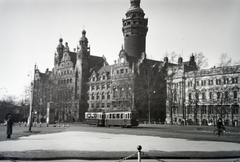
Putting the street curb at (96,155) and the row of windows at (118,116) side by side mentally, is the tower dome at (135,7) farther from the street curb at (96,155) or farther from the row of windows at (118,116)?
the street curb at (96,155)

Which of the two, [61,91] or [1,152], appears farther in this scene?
[61,91]

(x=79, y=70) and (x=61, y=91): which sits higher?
(x=79, y=70)

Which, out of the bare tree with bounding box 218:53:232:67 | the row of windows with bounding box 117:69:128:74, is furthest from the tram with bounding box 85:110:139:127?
the row of windows with bounding box 117:69:128:74

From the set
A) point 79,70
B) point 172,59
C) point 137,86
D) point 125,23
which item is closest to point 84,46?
point 79,70

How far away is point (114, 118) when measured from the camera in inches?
1588

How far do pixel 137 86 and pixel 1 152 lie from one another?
4158cm

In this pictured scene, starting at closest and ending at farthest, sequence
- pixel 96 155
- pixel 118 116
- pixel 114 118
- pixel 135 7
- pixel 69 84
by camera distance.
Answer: pixel 96 155 < pixel 118 116 < pixel 114 118 < pixel 135 7 < pixel 69 84

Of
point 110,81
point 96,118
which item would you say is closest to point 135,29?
point 110,81

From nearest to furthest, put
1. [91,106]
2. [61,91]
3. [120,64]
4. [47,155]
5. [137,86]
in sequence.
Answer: [47,155]
[137,86]
[120,64]
[61,91]
[91,106]

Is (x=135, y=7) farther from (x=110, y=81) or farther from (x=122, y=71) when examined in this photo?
(x=110, y=81)

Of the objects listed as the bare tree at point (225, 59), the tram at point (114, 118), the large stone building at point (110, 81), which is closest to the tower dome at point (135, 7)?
the large stone building at point (110, 81)

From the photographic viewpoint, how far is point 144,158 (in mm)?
11898

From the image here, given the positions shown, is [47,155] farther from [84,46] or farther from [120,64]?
[84,46]

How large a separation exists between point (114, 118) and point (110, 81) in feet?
96.2
